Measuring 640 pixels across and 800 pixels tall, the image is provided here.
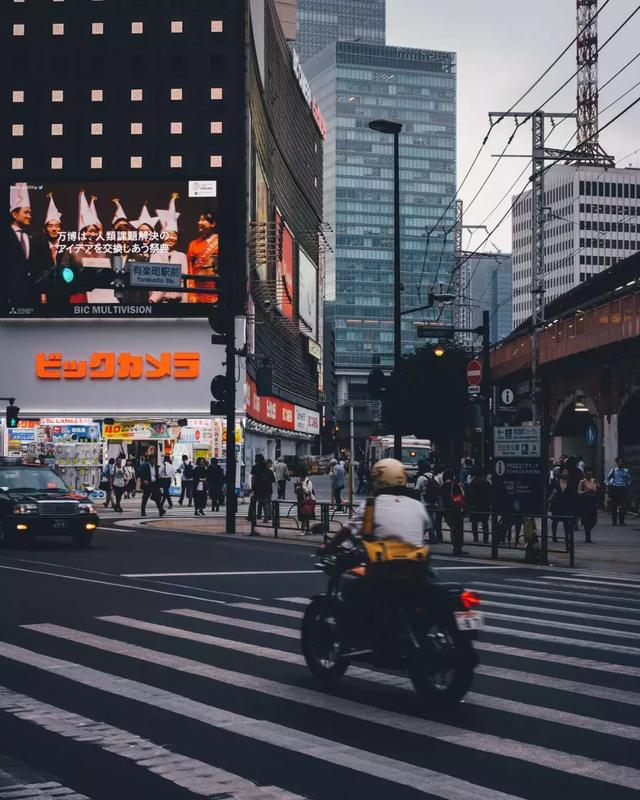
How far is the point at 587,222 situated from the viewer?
578 feet

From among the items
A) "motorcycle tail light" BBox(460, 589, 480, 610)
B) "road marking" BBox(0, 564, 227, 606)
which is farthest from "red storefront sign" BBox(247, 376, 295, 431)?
"motorcycle tail light" BBox(460, 589, 480, 610)

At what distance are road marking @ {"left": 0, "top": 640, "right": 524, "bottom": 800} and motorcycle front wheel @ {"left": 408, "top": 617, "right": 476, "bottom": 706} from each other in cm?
71

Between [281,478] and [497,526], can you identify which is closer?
[497,526]

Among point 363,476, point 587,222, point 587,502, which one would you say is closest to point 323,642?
point 587,502

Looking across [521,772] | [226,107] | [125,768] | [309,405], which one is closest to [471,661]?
[521,772]

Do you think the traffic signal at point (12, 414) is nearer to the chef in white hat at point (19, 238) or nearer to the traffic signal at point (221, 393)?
the chef in white hat at point (19, 238)

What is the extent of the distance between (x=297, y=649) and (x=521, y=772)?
14.9ft

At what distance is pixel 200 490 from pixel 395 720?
31.1 meters

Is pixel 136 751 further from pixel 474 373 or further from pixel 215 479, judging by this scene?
pixel 215 479

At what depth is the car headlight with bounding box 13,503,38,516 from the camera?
23.3 m

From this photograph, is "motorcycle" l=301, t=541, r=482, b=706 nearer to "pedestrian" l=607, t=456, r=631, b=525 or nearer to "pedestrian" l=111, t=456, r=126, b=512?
"pedestrian" l=607, t=456, r=631, b=525

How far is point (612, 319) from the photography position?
121 ft

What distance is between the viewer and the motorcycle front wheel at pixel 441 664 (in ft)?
26.2

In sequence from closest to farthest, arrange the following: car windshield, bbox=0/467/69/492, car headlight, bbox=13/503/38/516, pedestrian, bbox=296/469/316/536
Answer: car headlight, bbox=13/503/38/516
car windshield, bbox=0/467/69/492
pedestrian, bbox=296/469/316/536
